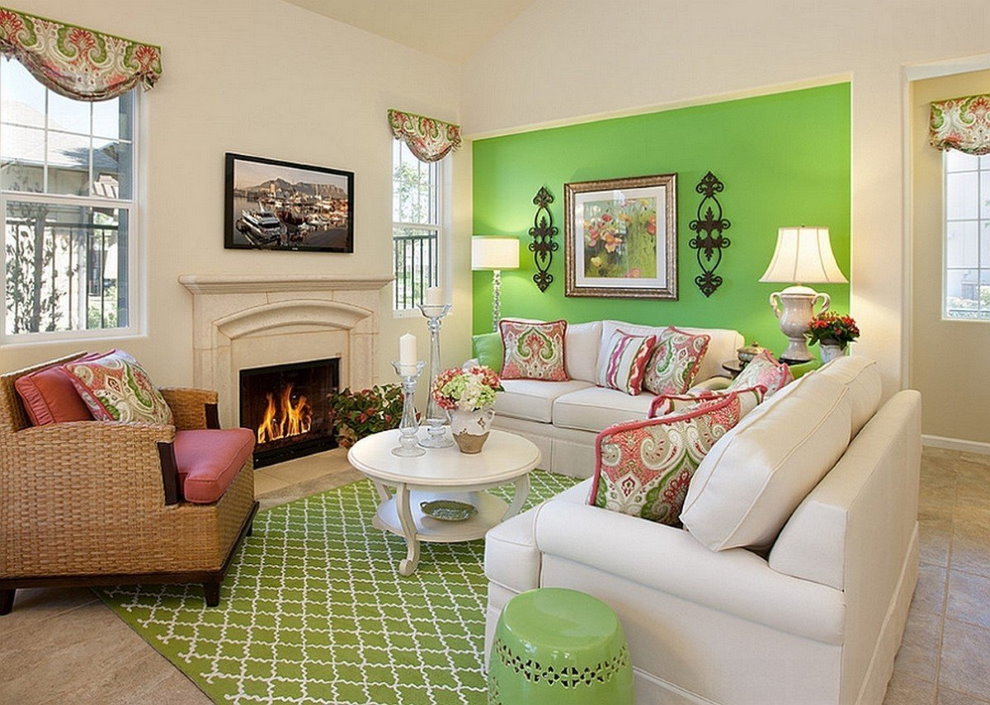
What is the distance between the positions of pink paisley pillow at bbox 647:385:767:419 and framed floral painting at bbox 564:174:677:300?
2714 mm

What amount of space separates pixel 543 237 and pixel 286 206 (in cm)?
214

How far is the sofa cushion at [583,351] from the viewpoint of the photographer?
4.87m

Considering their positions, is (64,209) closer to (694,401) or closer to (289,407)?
(289,407)

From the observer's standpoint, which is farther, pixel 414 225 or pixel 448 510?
pixel 414 225

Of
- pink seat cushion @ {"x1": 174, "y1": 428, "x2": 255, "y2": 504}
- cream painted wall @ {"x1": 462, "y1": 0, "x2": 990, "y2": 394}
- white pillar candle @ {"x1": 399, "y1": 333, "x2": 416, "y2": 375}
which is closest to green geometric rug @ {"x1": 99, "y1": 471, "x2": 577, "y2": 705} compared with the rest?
pink seat cushion @ {"x1": 174, "y1": 428, "x2": 255, "y2": 504}

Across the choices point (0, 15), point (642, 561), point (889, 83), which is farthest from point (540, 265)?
point (642, 561)

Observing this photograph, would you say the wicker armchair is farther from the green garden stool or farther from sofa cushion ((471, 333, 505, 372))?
sofa cushion ((471, 333, 505, 372))

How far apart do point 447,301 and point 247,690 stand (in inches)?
165

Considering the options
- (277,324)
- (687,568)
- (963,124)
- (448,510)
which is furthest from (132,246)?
(963,124)

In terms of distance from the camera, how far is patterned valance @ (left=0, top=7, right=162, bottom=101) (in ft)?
10.7

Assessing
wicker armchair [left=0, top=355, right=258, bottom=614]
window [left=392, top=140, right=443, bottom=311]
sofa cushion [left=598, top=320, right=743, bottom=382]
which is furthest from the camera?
window [left=392, top=140, right=443, bottom=311]

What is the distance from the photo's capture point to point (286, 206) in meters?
4.57

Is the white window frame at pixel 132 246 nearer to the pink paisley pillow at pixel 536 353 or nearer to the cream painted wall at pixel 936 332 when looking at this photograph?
the pink paisley pillow at pixel 536 353

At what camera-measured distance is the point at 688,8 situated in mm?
4602
